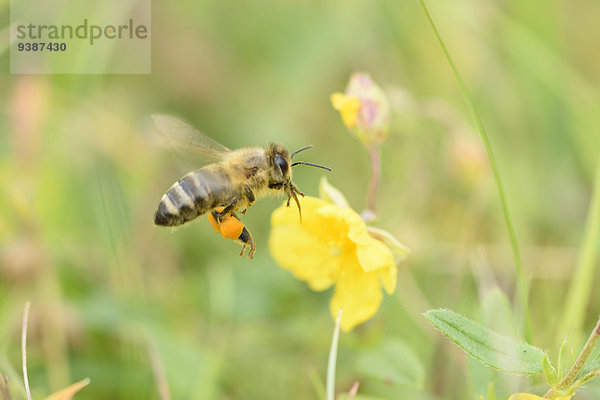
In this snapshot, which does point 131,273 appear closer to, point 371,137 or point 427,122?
point 371,137

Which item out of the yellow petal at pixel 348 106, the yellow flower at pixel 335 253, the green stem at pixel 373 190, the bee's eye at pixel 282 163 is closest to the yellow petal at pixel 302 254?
the yellow flower at pixel 335 253

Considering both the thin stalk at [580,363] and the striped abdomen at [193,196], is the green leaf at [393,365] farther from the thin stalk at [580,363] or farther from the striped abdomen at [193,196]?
the striped abdomen at [193,196]

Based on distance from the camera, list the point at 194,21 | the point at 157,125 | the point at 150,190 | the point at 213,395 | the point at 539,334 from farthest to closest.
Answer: the point at 194,21, the point at 150,190, the point at 539,334, the point at 213,395, the point at 157,125

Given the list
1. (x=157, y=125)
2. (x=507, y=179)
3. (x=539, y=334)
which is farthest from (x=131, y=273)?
(x=507, y=179)

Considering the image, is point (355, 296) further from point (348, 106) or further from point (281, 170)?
point (348, 106)

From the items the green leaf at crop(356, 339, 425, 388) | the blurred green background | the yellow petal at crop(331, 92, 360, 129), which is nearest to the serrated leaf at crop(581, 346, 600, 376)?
the blurred green background

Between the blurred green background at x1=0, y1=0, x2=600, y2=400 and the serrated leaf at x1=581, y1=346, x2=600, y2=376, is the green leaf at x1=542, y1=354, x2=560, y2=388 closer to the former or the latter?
the serrated leaf at x1=581, y1=346, x2=600, y2=376

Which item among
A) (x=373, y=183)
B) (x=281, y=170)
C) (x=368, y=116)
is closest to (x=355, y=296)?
(x=373, y=183)
